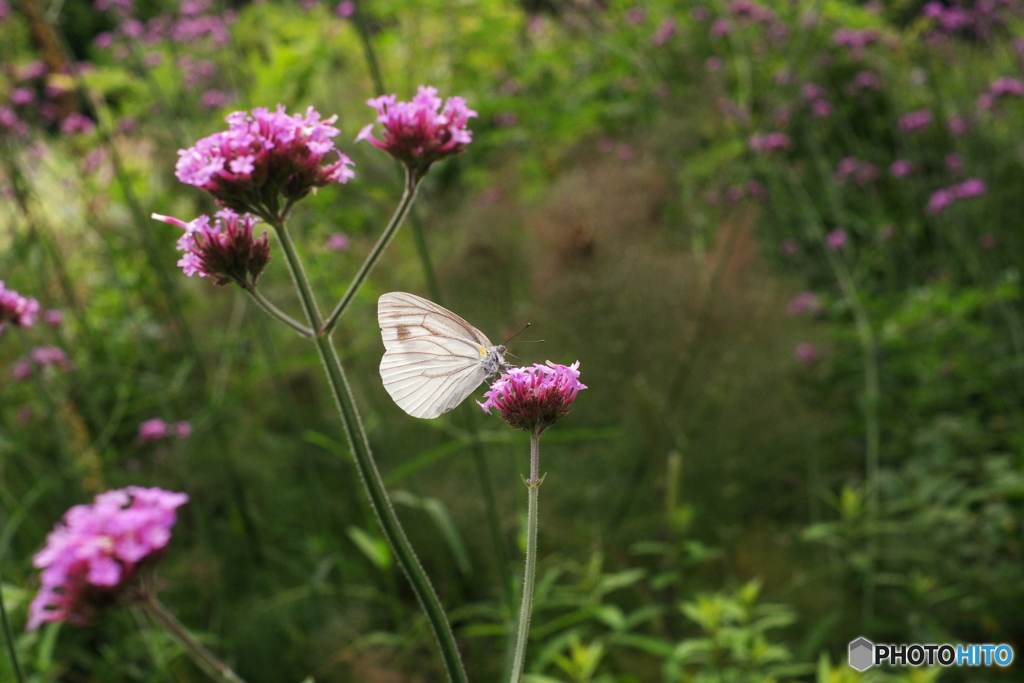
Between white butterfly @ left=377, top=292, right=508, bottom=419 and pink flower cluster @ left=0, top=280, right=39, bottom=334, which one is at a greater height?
pink flower cluster @ left=0, top=280, right=39, bottom=334

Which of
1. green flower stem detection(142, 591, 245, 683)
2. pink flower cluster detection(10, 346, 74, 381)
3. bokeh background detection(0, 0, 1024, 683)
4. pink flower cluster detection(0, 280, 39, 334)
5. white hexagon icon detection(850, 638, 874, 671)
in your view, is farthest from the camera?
pink flower cluster detection(10, 346, 74, 381)

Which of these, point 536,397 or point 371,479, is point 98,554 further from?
point 536,397

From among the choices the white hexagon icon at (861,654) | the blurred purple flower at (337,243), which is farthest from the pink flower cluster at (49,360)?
the white hexagon icon at (861,654)

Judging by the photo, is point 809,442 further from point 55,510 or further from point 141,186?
point 141,186

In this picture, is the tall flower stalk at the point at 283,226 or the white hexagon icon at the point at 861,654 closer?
the tall flower stalk at the point at 283,226

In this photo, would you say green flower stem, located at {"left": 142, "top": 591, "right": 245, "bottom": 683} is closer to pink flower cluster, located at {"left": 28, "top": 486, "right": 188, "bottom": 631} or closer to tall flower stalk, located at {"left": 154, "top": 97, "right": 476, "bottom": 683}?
pink flower cluster, located at {"left": 28, "top": 486, "right": 188, "bottom": 631}

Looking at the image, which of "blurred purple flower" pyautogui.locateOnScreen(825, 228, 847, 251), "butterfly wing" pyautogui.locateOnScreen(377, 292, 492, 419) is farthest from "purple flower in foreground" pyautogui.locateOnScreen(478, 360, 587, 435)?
"blurred purple flower" pyautogui.locateOnScreen(825, 228, 847, 251)

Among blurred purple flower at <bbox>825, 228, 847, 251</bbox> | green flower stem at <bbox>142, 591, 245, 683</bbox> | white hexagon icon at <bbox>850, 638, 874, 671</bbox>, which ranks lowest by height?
white hexagon icon at <bbox>850, 638, 874, 671</bbox>

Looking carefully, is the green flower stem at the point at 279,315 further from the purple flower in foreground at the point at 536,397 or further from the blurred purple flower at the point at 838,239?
the blurred purple flower at the point at 838,239
